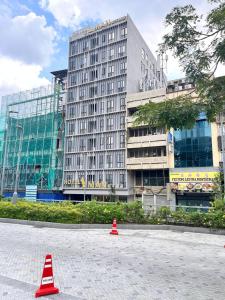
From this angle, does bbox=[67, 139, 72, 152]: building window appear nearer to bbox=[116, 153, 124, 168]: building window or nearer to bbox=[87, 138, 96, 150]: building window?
bbox=[87, 138, 96, 150]: building window

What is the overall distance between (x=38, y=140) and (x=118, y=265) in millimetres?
39967

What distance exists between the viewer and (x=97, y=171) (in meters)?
38.0

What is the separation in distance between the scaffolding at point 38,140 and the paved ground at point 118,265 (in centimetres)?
3014

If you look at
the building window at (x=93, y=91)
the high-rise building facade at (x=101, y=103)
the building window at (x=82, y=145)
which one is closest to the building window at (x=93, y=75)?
the high-rise building facade at (x=101, y=103)

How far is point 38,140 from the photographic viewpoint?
45.2m

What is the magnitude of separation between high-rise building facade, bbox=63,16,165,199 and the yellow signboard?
21.5 feet

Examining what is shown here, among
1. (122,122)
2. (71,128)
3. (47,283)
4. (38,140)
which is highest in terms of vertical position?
(71,128)

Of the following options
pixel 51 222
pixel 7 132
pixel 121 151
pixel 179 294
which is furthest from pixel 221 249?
pixel 7 132

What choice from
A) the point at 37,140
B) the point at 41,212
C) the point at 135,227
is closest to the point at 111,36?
the point at 37,140

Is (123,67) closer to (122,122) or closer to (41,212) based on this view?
(122,122)

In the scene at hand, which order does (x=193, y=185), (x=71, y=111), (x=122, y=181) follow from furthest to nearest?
(x=71, y=111), (x=122, y=181), (x=193, y=185)

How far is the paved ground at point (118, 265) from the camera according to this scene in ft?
19.4

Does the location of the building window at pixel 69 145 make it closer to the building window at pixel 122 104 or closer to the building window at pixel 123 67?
the building window at pixel 122 104

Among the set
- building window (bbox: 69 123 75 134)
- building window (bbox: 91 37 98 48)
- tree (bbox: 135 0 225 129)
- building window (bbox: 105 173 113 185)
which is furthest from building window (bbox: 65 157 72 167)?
tree (bbox: 135 0 225 129)
